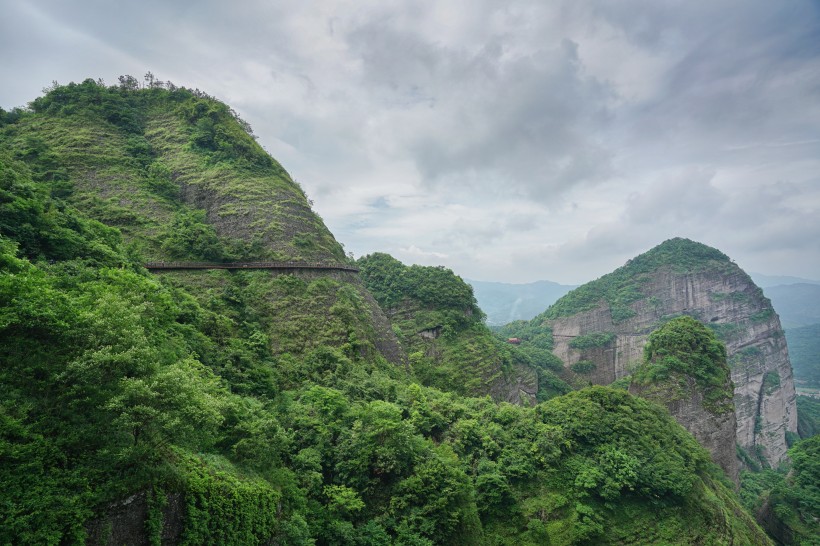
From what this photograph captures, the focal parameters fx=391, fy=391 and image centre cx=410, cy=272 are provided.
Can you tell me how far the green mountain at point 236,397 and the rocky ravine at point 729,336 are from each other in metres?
48.1

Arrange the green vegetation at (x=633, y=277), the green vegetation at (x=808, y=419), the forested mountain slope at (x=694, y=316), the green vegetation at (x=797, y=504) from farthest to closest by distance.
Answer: the green vegetation at (x=633, y=277), the green vegetation at (x=808, y=419), the forested mountain slope at (x=694, y=316), the green vegetation at (x=797, y=504)

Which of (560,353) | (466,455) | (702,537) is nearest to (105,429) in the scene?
(466,455)

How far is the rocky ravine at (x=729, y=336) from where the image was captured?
76.2 meters

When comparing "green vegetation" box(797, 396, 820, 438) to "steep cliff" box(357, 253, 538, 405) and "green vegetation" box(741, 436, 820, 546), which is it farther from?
"steep cliff" box(357, 253, 538, 405)

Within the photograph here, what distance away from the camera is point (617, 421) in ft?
80.0

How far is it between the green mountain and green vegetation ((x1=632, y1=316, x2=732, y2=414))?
36.4 ft

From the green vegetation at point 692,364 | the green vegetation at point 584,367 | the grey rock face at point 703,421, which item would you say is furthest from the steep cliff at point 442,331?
the green vegetation at point 584,367

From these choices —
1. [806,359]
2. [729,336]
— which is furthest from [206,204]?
[806,359]

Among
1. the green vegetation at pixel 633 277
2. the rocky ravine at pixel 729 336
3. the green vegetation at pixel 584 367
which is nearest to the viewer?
the rocky ravine at pixel 729 336

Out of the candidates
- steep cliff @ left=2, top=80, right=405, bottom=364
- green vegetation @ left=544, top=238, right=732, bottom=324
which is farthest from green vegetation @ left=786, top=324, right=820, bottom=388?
steep cliff @ left=2, top=80, right=405, bottom=364

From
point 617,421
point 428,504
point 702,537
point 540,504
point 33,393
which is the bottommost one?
point 702,537

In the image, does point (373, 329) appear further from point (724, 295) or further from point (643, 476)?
point (724, 295)

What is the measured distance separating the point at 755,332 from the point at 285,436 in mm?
104414

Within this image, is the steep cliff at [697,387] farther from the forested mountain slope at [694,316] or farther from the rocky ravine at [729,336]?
the rocky ravine at [729,336]
